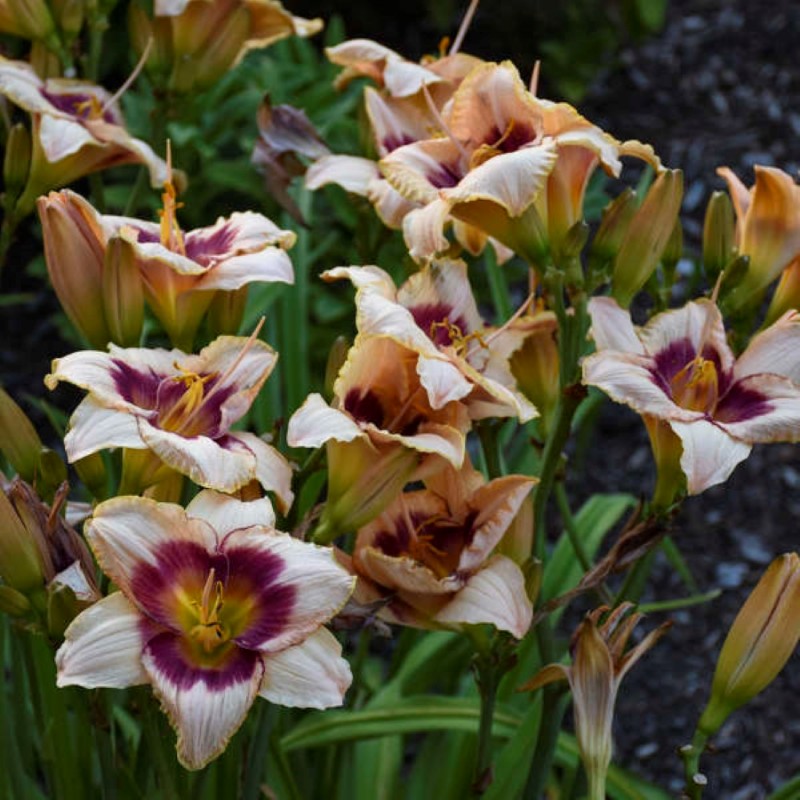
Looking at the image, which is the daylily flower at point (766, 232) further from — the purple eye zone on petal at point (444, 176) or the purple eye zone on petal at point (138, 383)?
the purple eye zone on petal at point (138, 383)

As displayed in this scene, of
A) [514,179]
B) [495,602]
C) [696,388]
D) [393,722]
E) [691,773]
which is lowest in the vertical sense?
[393,722]

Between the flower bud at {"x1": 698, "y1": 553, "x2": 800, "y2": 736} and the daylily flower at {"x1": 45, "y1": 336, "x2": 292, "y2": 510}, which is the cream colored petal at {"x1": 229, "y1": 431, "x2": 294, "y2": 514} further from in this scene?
the flower bud at {"x1": 698, "y1": 553, "x2": 800, "y2": 736}

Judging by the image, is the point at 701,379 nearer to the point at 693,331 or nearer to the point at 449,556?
the point at 693,331

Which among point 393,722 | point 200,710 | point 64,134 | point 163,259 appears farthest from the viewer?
point 393,722

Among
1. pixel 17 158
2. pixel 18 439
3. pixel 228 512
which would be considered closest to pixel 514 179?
pixel 228 512

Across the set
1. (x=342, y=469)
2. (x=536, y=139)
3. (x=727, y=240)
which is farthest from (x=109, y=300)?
(x=727, y=240)

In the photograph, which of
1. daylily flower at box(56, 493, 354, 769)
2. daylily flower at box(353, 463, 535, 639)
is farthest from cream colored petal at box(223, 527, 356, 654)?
daylily flower at box(353, 463, 535, 639)
